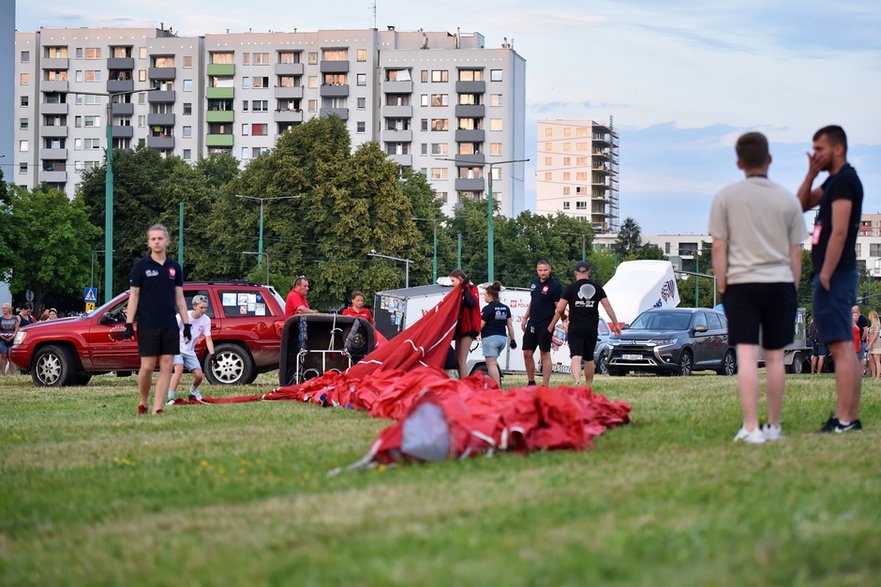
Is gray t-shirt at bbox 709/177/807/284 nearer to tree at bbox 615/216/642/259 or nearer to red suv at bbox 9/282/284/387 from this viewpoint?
red suv at bbox 9/282/284/387

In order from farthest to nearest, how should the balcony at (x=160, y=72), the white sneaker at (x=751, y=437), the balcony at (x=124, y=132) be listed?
1. the balcony at (x=124, y=132)
2. the balcony at (x=160, y=72)
3. the white sneaker at (x=751, y=437)

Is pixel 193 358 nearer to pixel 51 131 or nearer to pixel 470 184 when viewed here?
pixel 470 184

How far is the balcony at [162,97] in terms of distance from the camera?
441ft

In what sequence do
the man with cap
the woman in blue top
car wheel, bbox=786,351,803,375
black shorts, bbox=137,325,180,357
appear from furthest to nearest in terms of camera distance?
1. car wheel, bbox=786,351,803,375
2. the woman in blue top
3. the man with cap
4. black shorts, bbox=137,325,180,357

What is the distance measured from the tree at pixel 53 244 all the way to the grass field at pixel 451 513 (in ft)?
213

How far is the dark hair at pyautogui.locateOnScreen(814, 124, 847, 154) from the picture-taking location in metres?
9.31

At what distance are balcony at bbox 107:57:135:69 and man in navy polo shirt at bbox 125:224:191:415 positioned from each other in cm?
12700

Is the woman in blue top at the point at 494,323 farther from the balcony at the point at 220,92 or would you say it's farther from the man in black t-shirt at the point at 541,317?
the balcony at the point at 220,92

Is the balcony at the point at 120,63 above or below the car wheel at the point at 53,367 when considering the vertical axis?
above

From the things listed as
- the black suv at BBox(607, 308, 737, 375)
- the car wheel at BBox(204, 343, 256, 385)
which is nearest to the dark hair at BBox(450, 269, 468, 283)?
the car wheel at BBox(204, 343, 256, 385)

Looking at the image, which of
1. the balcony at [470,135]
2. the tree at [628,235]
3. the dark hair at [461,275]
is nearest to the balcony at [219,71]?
the balcony at [470,135]

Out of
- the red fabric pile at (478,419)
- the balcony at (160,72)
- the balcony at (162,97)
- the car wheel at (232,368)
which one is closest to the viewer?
the red fabric pile at (478,419)

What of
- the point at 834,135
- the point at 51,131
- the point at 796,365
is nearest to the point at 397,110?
the point at 51,131

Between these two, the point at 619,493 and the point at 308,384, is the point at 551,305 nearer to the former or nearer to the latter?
the point at 308,384
